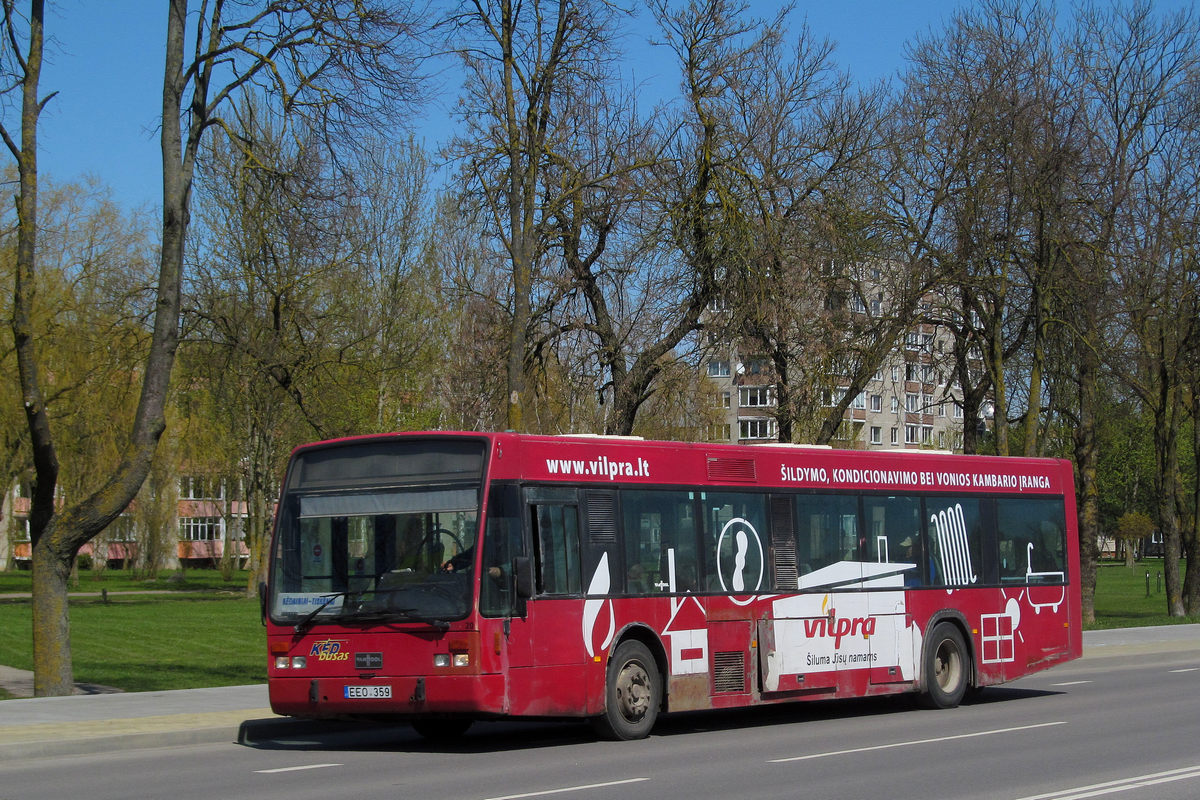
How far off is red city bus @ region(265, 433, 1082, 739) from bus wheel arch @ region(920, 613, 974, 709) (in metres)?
0.03

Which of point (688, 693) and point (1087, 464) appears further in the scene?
point (1087, 464)

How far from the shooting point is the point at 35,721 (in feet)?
47.5

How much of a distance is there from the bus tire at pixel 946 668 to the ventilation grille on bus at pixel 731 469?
3.75m

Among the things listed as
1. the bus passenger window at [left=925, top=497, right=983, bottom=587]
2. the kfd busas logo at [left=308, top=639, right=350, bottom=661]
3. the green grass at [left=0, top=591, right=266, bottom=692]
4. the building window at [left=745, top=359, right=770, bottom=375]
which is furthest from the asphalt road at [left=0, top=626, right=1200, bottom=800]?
the building window at [left=745, top=359, right=770, bottom=375]

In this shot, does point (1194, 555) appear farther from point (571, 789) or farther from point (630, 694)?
point (571, 789)

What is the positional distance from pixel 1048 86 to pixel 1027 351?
6.75m

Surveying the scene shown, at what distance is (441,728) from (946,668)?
693 cm

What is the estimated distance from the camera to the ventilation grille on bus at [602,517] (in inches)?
561

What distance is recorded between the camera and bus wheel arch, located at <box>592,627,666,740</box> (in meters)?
14.0

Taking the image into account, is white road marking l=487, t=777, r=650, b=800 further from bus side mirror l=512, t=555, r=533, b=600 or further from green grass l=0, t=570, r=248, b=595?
green grass l=0, t=570, r=248, b=595

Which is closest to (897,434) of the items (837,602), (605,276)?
(605,276)

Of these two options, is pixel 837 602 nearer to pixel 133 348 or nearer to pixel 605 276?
pixel 605 276

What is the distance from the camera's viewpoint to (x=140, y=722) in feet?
47.3

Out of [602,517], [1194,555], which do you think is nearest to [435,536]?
[602,517]
